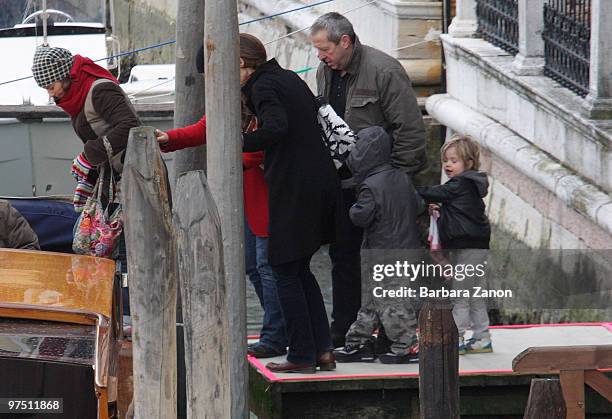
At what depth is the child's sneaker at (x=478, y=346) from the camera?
266 inches

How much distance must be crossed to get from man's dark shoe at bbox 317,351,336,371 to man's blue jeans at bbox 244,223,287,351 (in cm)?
25

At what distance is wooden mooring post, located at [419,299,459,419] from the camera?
496 cm

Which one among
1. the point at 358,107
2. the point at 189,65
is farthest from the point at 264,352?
the point at 189,65

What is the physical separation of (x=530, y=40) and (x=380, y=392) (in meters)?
3.91

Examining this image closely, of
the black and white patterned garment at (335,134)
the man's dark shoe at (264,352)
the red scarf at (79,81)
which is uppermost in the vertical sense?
the red scarf at (79,81)

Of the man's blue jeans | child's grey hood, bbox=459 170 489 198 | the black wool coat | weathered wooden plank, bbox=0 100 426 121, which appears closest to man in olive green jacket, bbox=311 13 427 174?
child's grey hood, bbox=459 170 489 198

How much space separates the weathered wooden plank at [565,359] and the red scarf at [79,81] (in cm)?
227

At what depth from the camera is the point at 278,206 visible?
620 centimetres

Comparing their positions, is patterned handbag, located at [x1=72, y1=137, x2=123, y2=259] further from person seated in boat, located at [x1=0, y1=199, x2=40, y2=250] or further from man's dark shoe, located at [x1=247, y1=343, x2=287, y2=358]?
man's dark shoe, located at [x1=247, y1=343, x2=287, y2=358]

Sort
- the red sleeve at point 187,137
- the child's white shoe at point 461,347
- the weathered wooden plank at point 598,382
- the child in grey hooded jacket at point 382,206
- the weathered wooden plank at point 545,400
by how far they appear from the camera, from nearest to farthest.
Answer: the weathered wooden plank at point 545,400
the weathered wooden plank at point 598,382
the red sleeve at point 187,137
the child in grey hooded jacket at point 382,206
the child's white shoe at point 461,347

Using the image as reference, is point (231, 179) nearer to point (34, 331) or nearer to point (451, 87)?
point (34, 331)

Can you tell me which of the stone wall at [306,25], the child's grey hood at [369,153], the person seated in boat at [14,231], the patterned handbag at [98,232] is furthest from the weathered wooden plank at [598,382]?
the stone wall at [306,25]

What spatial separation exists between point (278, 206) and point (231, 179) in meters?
0.51

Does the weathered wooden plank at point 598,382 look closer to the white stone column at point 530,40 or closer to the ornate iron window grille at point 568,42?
the ornate iron window grille at point 568,42
